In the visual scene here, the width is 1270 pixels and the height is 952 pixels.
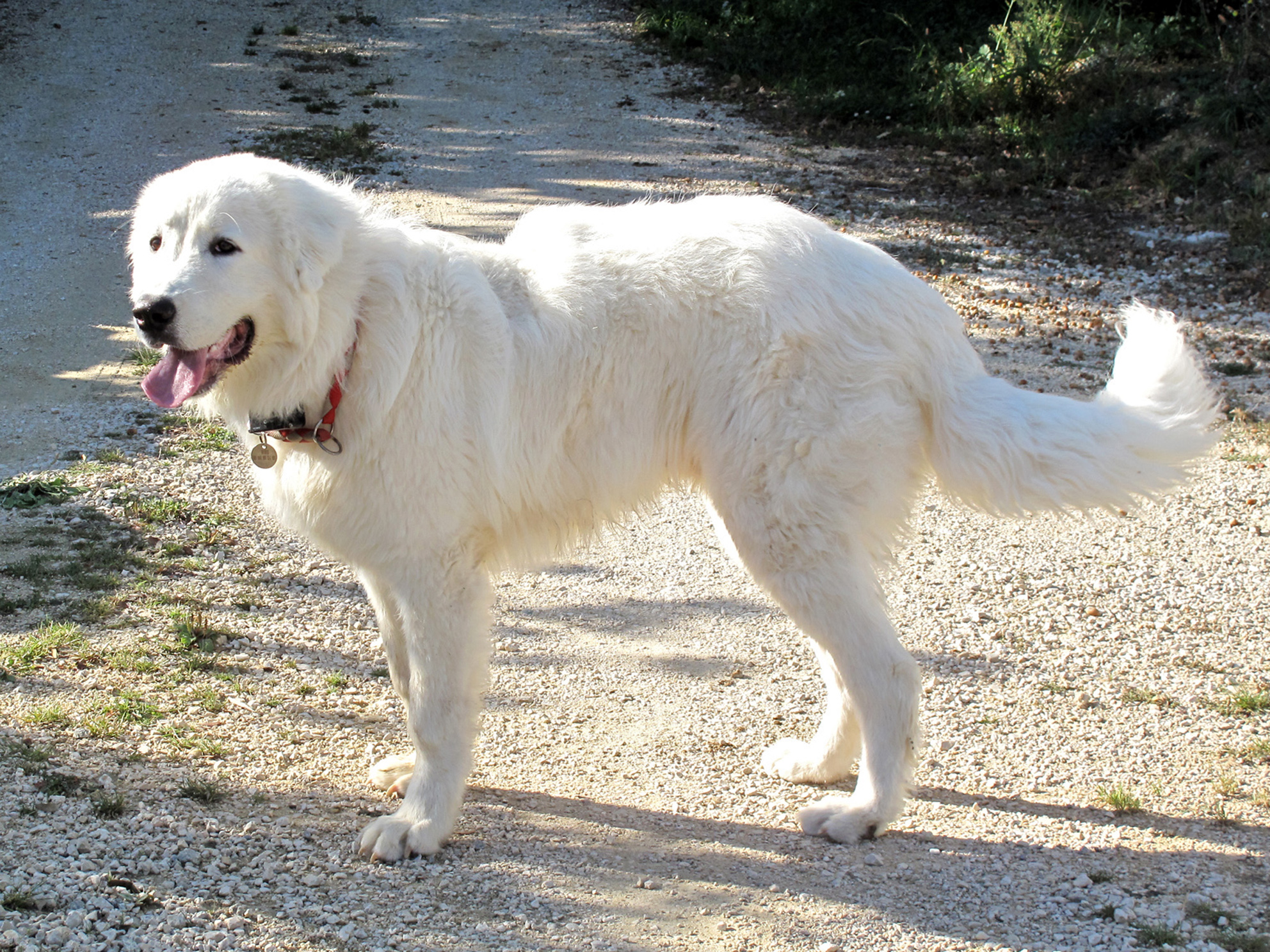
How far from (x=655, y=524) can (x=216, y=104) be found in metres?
8.95

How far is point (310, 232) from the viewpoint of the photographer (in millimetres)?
3096

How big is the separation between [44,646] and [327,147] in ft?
25.1

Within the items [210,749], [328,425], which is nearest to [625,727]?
[210,749]

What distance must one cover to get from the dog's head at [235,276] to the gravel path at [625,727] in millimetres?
1282

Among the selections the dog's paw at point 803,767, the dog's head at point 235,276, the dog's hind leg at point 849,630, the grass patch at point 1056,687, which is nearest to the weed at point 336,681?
the dog's head at point 235,276

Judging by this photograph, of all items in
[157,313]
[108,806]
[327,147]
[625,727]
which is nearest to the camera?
[157,313]

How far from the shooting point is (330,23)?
1495 cm

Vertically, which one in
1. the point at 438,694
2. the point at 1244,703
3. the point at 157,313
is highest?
the point at 157,313

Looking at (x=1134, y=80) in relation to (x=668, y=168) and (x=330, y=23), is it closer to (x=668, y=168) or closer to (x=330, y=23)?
(x=668, y=168)

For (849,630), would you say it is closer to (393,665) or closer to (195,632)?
(393,665)

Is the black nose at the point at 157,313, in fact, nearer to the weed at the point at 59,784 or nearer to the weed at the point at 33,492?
the weed at the point at 59,784

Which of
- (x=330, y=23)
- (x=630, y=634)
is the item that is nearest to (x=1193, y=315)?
(x=630, y=634)

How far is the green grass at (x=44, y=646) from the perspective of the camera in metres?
3.93

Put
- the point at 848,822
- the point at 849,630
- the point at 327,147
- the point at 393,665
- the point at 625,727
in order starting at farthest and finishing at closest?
the point at 327,147
the point at 625,727
the point at 393,665
the point at 848,822
the point at 849,630
